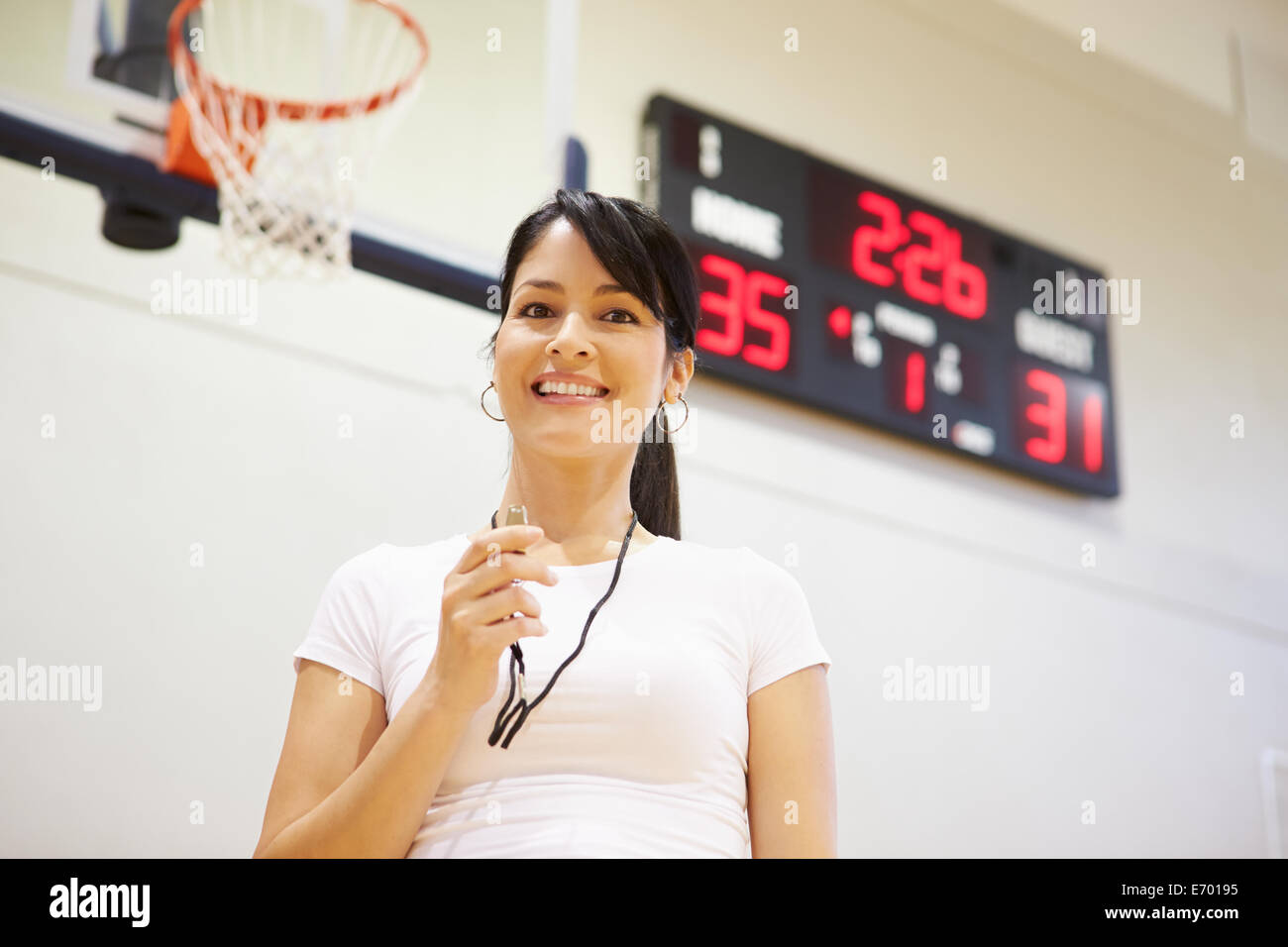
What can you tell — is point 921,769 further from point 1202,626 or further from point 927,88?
point 927,88

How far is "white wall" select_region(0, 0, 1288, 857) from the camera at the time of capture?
2139 mm

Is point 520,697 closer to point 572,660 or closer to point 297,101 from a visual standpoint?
point 572,660

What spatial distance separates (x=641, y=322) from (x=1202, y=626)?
2.85 metres

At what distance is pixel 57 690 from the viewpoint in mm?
2039

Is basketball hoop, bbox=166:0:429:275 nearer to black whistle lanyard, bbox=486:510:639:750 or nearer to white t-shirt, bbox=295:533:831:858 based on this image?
white t-shirt, bbox=295:533:831:858

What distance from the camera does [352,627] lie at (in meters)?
1.14

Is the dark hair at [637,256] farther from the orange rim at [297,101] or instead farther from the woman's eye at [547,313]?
the orange rim at [297,101]

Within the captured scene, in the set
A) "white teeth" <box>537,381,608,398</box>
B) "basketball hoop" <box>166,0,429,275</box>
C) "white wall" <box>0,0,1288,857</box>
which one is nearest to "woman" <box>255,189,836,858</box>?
"white teeth" <box>537,381,608,398</box>

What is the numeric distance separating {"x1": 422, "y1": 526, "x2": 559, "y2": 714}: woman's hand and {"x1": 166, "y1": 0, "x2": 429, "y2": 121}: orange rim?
1388 millimetres

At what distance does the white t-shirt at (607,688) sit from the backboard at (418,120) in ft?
3.47

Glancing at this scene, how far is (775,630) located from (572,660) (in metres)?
0.20

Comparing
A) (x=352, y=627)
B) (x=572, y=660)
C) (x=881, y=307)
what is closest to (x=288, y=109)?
(x=352, y=627)

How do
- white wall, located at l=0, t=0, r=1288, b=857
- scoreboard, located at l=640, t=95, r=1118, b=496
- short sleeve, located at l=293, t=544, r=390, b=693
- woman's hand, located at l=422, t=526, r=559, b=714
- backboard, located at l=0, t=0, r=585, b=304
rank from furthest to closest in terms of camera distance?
1. scoreboard, located at l=640, t=95, r=1118, b=496
2. white wall, located at l=0, t=0, r=1288, b=857
3. backboard, located at l=0, t=0, r=585, b=304
4. short sleeve, located at l=293, t=544, r=390, b=693
5. woman's hand, located at l=422, t=526, r=559, b=714
